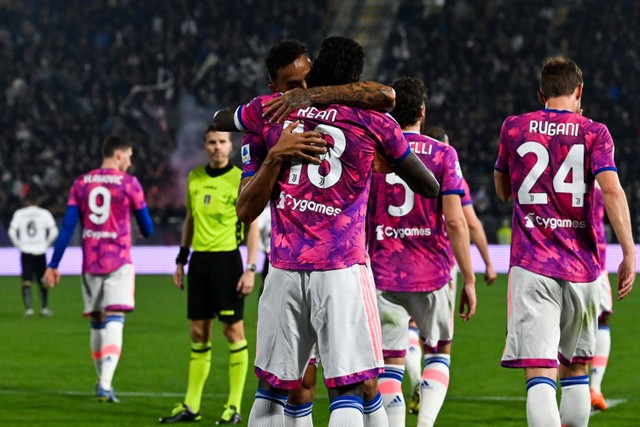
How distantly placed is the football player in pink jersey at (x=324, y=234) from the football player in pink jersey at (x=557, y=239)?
3.69 ft

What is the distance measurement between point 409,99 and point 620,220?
5.04 feet

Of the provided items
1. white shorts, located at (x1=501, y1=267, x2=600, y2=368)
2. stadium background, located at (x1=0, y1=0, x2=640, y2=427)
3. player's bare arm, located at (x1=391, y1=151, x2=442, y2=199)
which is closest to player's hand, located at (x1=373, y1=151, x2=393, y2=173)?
player's bare arm, located at (x1=391, y1=151, x2=442, y2=199)

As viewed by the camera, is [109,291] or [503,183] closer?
[503,183]

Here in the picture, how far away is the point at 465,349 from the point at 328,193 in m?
7.93

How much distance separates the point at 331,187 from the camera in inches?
181

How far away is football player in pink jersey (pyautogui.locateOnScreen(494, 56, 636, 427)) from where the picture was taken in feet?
18.1

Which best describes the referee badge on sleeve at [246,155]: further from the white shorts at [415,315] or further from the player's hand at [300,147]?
the white shorts at [415,315]

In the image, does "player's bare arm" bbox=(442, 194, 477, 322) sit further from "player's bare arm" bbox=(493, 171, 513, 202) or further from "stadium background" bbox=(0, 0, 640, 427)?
"stadium background" bbox=(0, 0, 640, 427)

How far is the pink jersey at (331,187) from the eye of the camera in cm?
459

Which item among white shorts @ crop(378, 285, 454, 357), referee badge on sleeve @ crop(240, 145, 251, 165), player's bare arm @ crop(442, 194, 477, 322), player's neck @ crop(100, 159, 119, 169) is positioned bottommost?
white shorts @ crop(378, 285, 454, 357)

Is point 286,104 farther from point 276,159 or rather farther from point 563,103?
point 563,103

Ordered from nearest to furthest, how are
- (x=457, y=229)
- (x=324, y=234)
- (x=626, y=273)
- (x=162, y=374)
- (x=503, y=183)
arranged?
1. (x=324, y=234)
2. (x=626, y=273)
3. (x=503, y=183)
4. (x=457, y=229)
5. (x=162, y=374)

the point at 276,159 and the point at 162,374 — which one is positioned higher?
the point at 276,159

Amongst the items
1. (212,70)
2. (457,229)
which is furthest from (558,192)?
(212,70)
